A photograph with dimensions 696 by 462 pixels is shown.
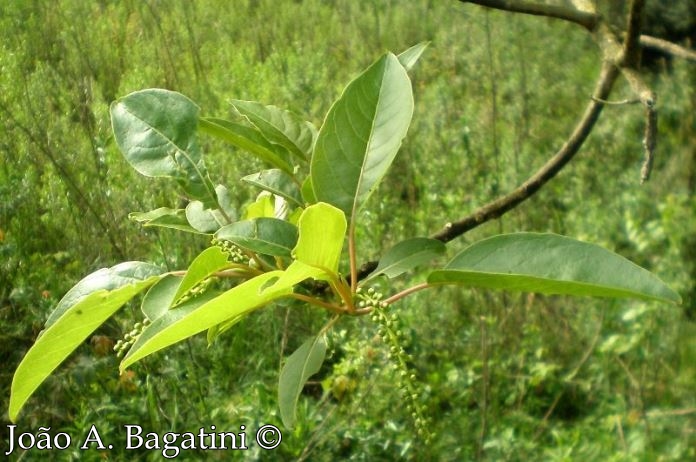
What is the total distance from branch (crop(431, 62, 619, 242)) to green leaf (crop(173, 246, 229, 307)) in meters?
0.25

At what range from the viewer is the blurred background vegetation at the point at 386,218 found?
1504mm

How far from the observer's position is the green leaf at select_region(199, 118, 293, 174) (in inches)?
20.6

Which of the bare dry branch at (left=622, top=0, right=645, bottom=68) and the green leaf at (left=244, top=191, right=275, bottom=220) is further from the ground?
the bare dry branch at (left=622, top=0, right=645, bottom=68)

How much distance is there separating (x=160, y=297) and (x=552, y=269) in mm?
203

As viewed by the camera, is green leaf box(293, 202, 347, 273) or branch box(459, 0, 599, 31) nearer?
green leaf box(293, 202, 347, 273)

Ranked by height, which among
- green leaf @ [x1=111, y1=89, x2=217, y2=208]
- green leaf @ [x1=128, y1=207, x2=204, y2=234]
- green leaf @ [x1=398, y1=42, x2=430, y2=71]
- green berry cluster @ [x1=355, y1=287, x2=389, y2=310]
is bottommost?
green berry cluster @ [x1=355, y1=287, x2=389, y2=310]

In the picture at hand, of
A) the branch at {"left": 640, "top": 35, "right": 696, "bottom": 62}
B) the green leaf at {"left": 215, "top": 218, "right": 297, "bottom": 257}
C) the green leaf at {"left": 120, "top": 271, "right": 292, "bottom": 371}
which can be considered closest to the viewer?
the green leaf at {"left": 120, "top": 271, "right": 292, "bottom": 371}

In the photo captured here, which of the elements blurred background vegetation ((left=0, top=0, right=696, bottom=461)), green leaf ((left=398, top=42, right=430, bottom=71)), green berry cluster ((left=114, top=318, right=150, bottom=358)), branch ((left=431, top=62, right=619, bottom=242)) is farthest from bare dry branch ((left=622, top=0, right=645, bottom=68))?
blurred background vegetation ((left=0, top=0, right=696, bottom=461))

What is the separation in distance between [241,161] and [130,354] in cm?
143

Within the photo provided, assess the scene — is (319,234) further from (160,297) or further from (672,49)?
(672,49)

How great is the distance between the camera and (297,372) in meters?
0.51

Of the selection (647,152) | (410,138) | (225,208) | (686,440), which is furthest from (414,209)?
(225,208)

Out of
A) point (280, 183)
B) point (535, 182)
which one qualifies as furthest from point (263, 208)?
point (535, 182)

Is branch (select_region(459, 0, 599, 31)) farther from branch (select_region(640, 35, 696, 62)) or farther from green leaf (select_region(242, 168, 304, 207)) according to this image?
green leaf (select_region(242, 168, 304, 207))
